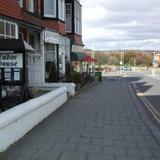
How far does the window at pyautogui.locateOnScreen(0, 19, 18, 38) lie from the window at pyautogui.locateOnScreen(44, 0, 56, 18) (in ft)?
37.3

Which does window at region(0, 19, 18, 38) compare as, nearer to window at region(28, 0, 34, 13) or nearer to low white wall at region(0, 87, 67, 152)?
low white wall at region(0, 87, 67, 152)

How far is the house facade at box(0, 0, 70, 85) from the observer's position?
1730 cm

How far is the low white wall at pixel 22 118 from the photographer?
28.3 ft

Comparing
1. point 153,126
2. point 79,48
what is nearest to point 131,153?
point 153,126

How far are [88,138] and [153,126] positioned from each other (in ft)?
10.0

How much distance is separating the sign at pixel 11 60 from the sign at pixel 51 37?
520 inches

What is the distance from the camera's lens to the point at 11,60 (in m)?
12.6

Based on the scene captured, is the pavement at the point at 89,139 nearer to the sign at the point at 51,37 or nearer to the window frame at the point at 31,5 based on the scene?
the window frame at the point at 31,5

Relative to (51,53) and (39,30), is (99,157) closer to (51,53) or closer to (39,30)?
(39,30)

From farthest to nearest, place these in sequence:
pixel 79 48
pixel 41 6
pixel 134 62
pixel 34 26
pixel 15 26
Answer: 1. pixel 134 62
2. pixel 79 48
3. pixel 41 6
4. pixel 34 26
5. pixel 15 26

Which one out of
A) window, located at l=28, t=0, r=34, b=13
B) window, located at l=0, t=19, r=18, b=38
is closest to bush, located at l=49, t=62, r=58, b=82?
window, located at l=28, t=0, r=34, b=13

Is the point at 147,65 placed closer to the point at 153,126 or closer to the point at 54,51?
the point at 54,51

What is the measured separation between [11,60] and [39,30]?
11.8 m

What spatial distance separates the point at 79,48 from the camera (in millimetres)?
41719
